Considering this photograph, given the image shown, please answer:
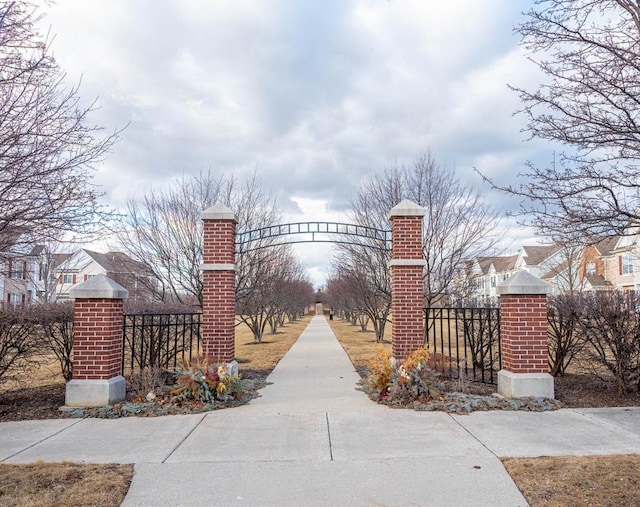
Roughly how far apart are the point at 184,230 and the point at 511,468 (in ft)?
35.6

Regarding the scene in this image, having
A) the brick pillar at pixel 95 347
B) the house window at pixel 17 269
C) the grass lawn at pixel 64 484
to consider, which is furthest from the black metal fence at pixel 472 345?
the house window at pixel 17 269

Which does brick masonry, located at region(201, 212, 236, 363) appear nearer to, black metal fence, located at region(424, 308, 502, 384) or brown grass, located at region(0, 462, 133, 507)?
black metal fence, located at region(424, 308, 502, 384)

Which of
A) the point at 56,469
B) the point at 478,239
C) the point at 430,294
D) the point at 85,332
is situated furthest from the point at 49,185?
the point at 478,239

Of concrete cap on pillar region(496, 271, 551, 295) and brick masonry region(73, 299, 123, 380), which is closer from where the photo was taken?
brick masonry region(73, 299, 123, 380)

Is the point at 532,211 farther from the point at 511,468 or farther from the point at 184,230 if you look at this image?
the point at 184,230

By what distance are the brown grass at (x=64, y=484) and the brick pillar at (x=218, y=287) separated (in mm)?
4503

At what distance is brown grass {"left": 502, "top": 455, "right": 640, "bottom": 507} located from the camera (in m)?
3.76

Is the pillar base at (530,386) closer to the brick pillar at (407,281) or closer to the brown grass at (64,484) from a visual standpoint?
the brick pillar at (407,281)

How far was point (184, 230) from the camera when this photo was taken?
13258 mm

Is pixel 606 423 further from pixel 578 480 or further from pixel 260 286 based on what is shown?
pixel 260 286

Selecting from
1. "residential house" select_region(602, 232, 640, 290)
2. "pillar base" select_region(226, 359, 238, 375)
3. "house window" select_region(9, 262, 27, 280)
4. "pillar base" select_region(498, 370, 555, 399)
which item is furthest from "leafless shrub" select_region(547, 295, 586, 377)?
"residential house" select_region(602, 232, 640, 290)

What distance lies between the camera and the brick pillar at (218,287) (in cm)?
911

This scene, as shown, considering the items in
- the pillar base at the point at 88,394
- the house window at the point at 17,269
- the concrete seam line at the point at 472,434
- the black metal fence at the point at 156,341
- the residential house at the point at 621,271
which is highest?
the residential house at the point at 621,271

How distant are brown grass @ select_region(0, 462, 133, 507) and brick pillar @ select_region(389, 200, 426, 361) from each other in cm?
570
